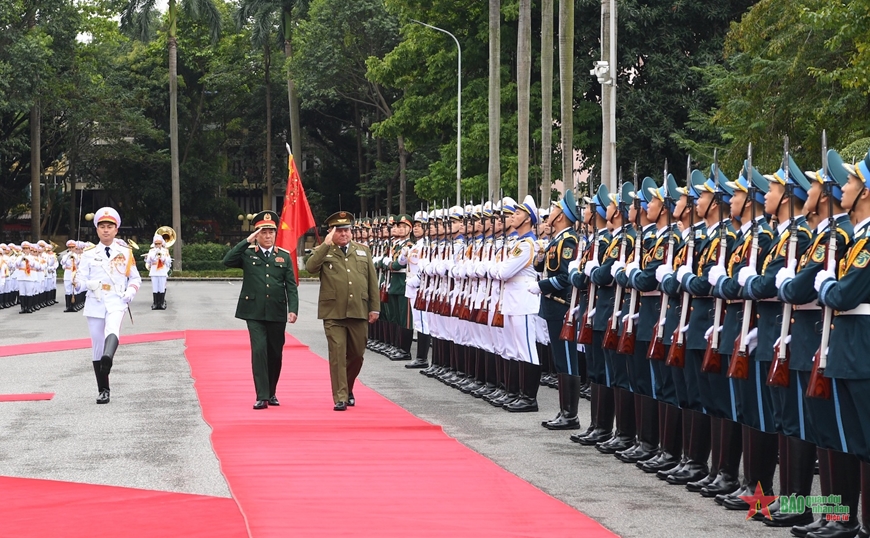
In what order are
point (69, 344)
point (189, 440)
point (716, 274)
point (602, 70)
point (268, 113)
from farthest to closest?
1. point (268, 113)
2. point (602, 70)
3. point (69, 344)
4. point (189, 440)
5. point (716, 274)

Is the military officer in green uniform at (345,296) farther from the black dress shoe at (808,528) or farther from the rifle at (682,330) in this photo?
the black dress shoe at (808,528)

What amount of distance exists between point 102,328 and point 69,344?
863cm

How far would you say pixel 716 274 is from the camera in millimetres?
8109

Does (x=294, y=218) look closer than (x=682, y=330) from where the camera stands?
No

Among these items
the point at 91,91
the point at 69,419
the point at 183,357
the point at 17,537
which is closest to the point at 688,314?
the point at 17,537

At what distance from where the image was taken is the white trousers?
526 inches

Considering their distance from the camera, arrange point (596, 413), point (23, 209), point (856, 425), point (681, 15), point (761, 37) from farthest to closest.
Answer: point (23, 209)
point (681, 15)
point (761, 37)
point (596, 413)
point (856, 425)

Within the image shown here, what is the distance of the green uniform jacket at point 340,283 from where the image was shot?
13008mm

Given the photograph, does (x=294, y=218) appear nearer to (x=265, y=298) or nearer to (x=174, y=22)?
(x=265, y=298)

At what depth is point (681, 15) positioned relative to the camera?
3966 centimetres

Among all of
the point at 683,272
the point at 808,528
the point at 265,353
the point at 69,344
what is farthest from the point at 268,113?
the point at 808,528

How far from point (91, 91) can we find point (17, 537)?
192 ft

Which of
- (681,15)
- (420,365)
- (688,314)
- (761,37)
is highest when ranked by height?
(681,15)

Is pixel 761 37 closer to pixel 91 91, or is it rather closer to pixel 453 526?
pixel 453 526
